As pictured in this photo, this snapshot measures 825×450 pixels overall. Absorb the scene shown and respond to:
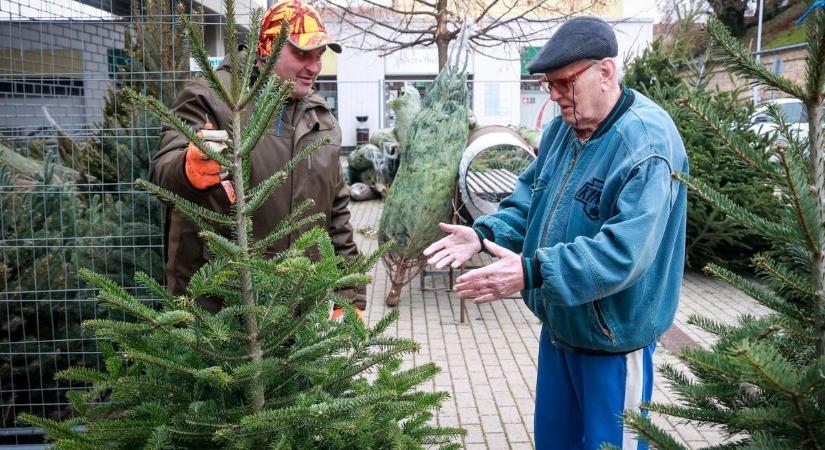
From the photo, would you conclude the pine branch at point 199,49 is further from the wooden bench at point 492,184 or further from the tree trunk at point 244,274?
the wooden bench at point 492,184

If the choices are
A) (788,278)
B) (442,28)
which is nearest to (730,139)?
(788,278)

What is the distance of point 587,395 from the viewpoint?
2480mm

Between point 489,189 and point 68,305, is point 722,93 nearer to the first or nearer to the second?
point 489,189

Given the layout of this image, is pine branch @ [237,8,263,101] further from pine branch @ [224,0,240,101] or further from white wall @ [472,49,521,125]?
white wall @ [472,49,521,125]

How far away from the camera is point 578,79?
2.30 m

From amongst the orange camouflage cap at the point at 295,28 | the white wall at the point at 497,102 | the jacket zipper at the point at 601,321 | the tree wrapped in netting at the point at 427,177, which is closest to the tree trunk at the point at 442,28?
the tree wrapped in netting at the point at 427,177

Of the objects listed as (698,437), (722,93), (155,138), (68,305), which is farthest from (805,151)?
(722,93)

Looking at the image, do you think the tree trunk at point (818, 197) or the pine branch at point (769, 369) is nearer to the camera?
the pine branch at point (769, 369)

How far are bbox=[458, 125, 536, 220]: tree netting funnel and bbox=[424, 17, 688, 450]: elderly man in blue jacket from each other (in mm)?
4062

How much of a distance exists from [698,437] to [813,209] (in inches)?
128

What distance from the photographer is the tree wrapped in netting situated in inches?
262

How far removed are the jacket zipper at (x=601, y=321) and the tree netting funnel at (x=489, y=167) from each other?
4246mm

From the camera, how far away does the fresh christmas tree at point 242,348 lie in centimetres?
162

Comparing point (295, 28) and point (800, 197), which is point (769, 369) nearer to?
point (800, 197)
